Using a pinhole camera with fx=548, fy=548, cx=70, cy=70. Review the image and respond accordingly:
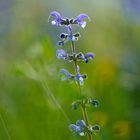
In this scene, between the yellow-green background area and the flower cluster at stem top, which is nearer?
the flower cluster at stem top

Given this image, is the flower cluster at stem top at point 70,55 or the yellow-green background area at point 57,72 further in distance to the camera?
the yellow-green background area at point 57,72

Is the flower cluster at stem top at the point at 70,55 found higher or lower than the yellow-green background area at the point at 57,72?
lower

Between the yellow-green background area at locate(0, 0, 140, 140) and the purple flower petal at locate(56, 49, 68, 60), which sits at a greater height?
the yellow-green background area at locate(0, 0, 140, 140)

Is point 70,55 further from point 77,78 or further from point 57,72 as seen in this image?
point 57,72

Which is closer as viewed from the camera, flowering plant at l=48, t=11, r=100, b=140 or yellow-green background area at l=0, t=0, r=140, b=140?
flowering plant at l=48, t=11, r=100, b=140

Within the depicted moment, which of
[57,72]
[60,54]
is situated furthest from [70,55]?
[57,72]

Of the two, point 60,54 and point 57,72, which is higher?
point 57,72

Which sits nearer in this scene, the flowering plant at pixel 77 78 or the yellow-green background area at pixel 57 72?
the flowering plant at pixel 77 78

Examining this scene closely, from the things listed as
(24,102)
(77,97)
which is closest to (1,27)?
(24,102)
